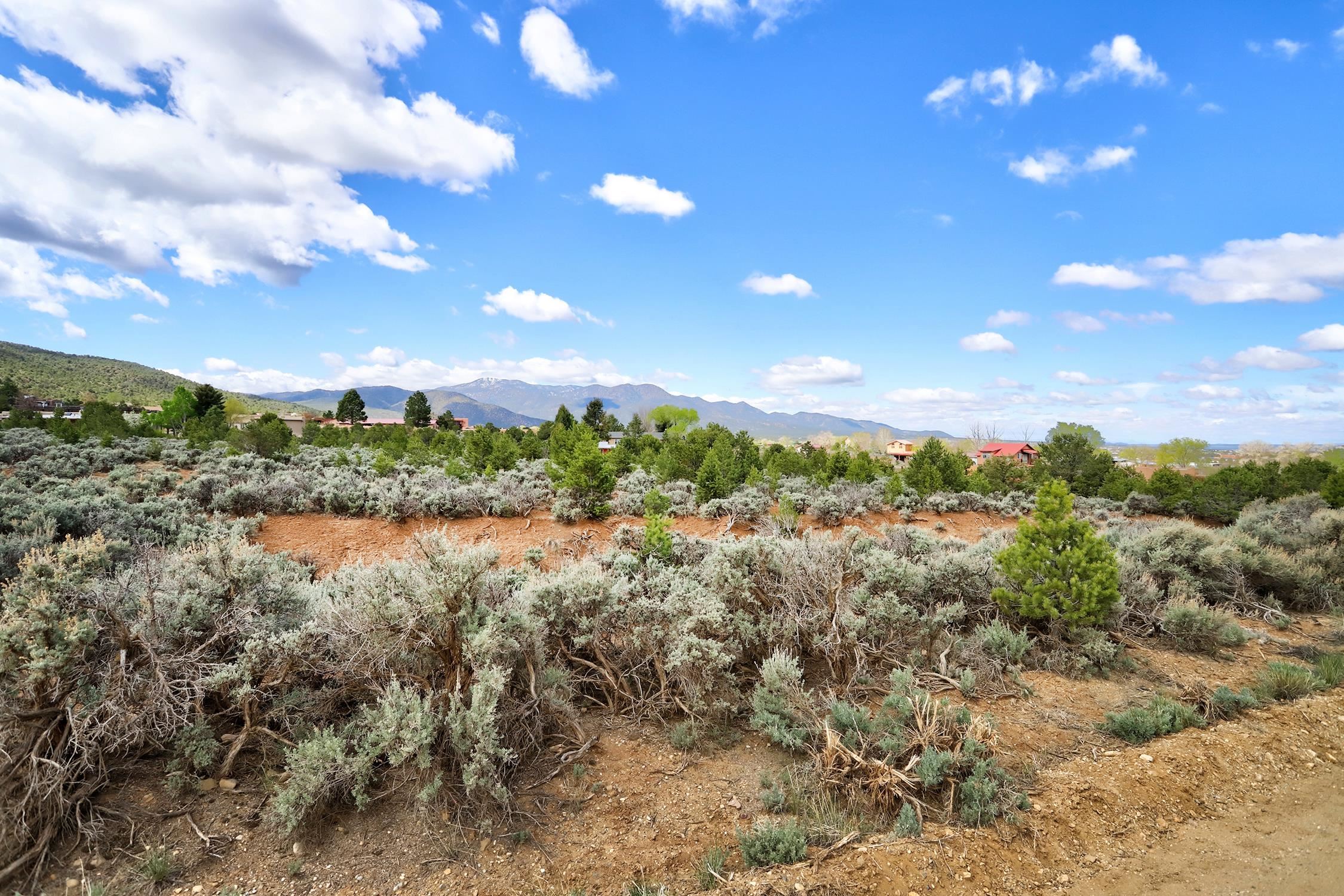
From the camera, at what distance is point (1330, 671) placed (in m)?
6.05

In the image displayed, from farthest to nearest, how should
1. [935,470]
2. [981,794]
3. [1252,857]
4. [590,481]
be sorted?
[935,470] < [590,481] < [981,794] < [1252,857]

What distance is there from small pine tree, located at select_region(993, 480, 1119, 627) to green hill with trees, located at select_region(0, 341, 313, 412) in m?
64.9

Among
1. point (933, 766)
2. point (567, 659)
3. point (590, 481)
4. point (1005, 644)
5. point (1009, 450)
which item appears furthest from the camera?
point (1009, 450)

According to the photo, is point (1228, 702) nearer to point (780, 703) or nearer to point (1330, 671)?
point (1330, 671)

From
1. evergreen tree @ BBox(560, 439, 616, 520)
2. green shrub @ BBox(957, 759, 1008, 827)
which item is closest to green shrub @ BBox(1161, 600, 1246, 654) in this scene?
green shrub @ BBox(957, 759, 1008, 827)

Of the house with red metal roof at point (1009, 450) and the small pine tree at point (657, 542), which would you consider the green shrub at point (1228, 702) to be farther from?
the house with red metal roof at point (1009, 450)

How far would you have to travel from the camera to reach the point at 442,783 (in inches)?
152

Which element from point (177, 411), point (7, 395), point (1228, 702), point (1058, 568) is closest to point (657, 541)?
point (1058, 568)

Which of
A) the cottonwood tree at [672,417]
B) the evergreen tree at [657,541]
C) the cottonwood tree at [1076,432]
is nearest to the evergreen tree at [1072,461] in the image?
the cottonwood tree at [1076,432]

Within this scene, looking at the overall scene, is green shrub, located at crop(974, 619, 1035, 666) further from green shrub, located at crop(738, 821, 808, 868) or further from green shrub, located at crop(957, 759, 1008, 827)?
green shrub, located at crop(738, 821, 808, 868)

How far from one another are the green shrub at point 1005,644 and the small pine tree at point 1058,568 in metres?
0.40

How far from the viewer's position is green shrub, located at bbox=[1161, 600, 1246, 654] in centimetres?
706

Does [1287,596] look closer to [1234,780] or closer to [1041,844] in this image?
[1234,780]

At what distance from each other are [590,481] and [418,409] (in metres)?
45.3
